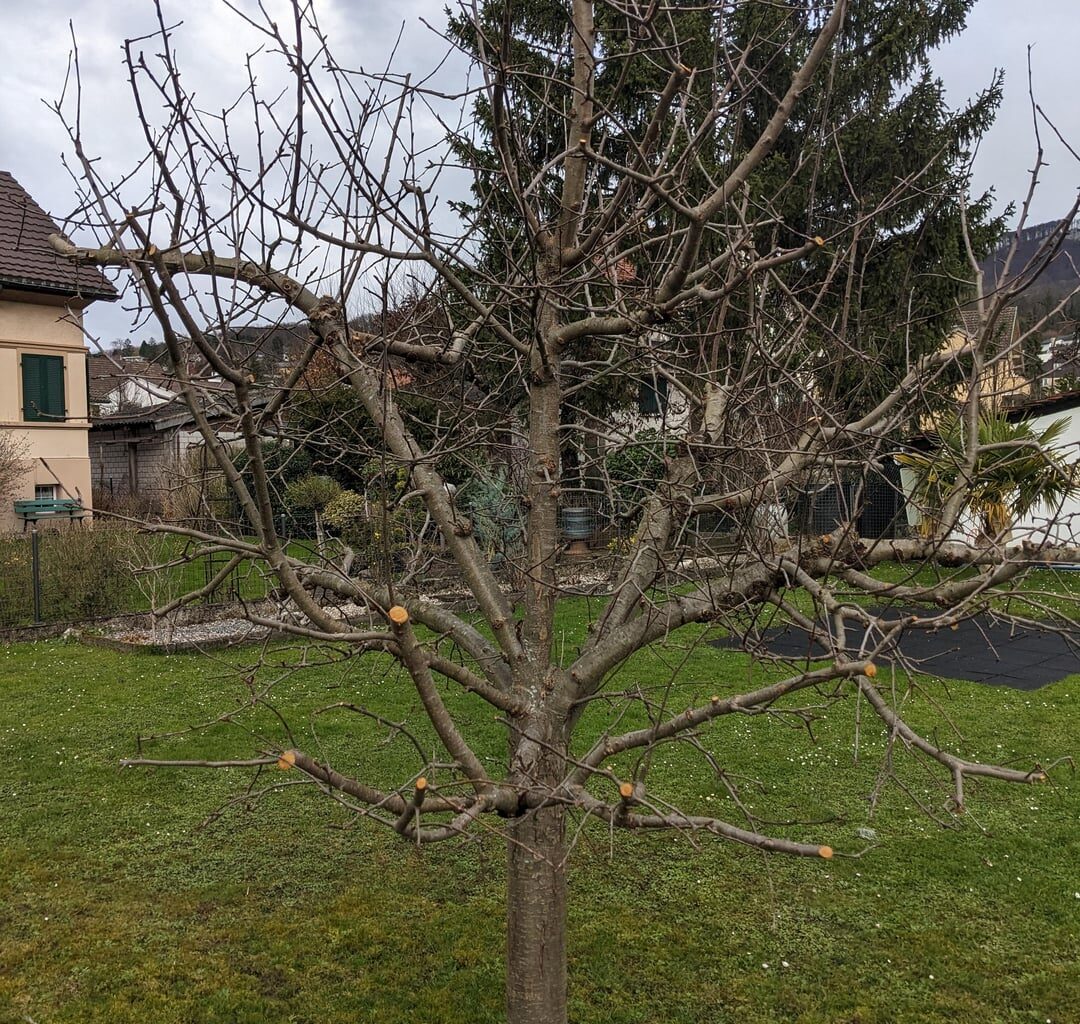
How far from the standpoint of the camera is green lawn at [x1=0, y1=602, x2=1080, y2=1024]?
Result: 3676mm

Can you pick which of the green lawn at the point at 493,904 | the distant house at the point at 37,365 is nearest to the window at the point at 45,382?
the distant house at the point at 37,365

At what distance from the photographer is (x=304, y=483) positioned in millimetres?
16859

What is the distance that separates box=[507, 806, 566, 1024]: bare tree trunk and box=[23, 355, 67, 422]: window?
1652cm

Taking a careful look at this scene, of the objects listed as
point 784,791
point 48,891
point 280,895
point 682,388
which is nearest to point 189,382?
point 682,388

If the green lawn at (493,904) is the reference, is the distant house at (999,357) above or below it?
above

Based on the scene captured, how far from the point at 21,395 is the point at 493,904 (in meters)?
15.7

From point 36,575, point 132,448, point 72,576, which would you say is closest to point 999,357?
point 36,575

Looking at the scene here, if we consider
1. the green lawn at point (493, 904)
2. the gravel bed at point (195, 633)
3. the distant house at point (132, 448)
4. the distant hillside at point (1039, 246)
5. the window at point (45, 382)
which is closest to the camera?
the distant hillside at point (1039, 246)

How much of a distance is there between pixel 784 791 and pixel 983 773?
3.88 m

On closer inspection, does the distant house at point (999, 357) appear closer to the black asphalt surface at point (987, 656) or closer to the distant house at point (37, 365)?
the black asphalt surface at point (987, 656)

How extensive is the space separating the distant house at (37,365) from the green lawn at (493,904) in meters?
11.7

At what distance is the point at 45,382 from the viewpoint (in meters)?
17.2

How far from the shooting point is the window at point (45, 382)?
667 inches

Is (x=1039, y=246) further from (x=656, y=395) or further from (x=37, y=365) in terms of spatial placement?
(x=37, y=365)
